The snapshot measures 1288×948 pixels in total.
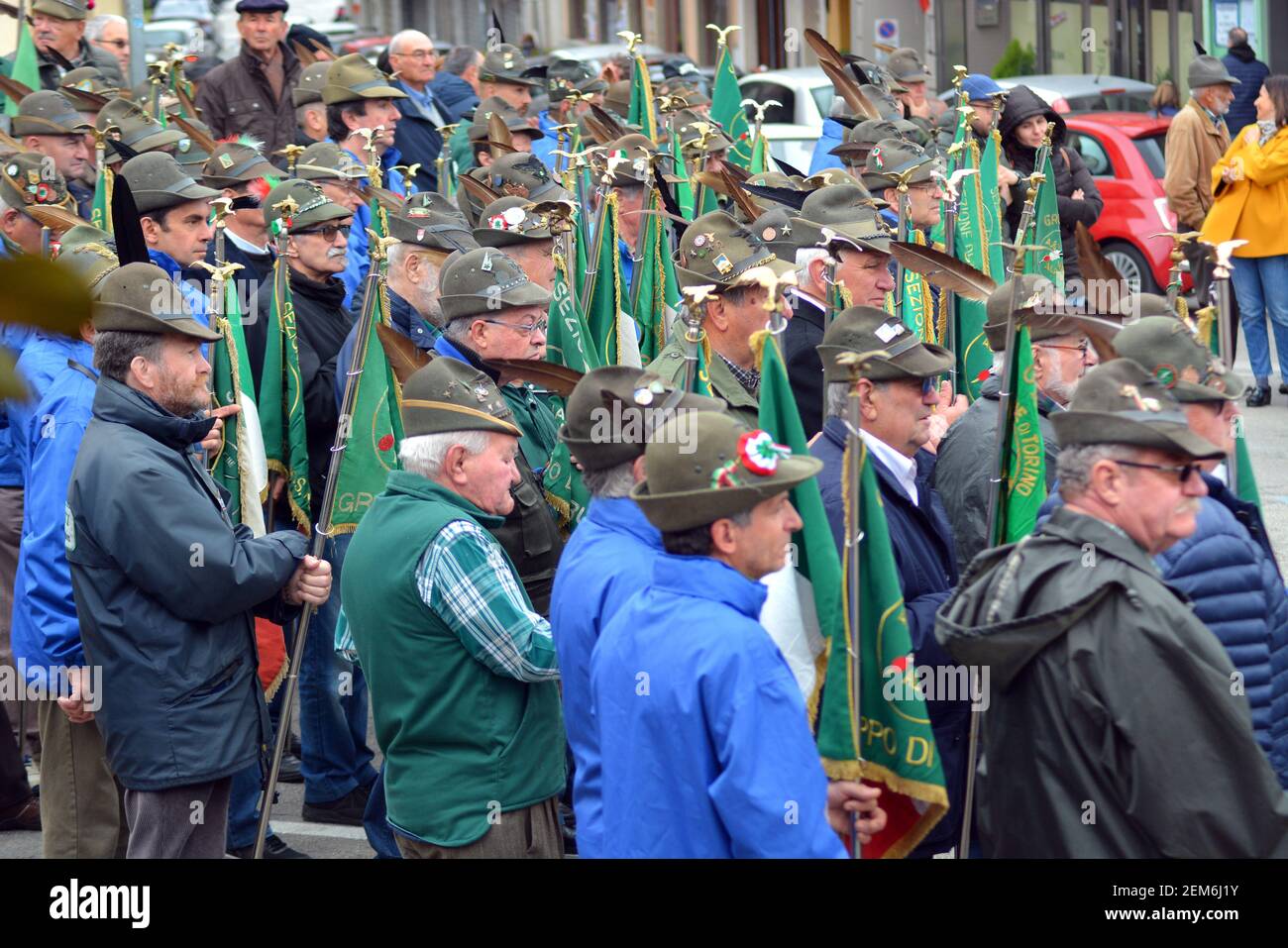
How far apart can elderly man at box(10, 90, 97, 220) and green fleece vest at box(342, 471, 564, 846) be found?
4982 mm

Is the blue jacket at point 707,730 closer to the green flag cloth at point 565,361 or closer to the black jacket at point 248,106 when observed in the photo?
the green flag cloth at point 565,361

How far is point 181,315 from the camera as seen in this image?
453cm

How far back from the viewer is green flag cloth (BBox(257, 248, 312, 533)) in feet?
20.0

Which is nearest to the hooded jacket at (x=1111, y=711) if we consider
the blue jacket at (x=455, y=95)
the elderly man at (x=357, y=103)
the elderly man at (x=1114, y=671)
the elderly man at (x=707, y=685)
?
the elderly man at (x=1114, y=671)

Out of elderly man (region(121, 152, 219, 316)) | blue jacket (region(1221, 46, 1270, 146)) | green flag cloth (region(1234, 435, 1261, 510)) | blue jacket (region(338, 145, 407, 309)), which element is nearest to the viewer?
green flag cloth (region(1234, 435, 1261, 510))

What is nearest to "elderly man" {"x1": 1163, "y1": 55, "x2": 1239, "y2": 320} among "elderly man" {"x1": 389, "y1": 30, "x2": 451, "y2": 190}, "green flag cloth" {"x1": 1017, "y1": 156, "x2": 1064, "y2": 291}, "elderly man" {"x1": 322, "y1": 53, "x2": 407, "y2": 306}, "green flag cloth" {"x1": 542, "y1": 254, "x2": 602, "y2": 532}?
"green flag cloth" {"x1": 1017, "y1": 156, "x2": 1064, "y2": 291}

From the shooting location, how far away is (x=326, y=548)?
596 centimetres

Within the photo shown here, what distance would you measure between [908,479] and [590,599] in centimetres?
112

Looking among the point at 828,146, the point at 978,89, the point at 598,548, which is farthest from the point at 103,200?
the point at 978,89

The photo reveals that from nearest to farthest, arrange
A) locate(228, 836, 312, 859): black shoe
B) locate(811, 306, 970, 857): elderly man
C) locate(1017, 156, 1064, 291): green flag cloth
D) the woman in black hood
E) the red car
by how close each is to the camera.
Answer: locate(811, 306, 970, 857): elderly man → locate(228, 836, 312, 859): black shoe → locate(1017, 156, 1064, 291): green flag cloth → the woman in black hood → the red car

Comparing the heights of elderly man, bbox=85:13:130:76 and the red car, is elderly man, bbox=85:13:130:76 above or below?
above

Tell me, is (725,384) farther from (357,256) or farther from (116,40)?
(116,40)

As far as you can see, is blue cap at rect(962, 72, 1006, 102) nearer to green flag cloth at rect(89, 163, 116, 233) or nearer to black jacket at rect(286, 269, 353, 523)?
black jacket at rect(286, 269, 353, 523)

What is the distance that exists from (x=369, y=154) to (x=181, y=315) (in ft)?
12.6
